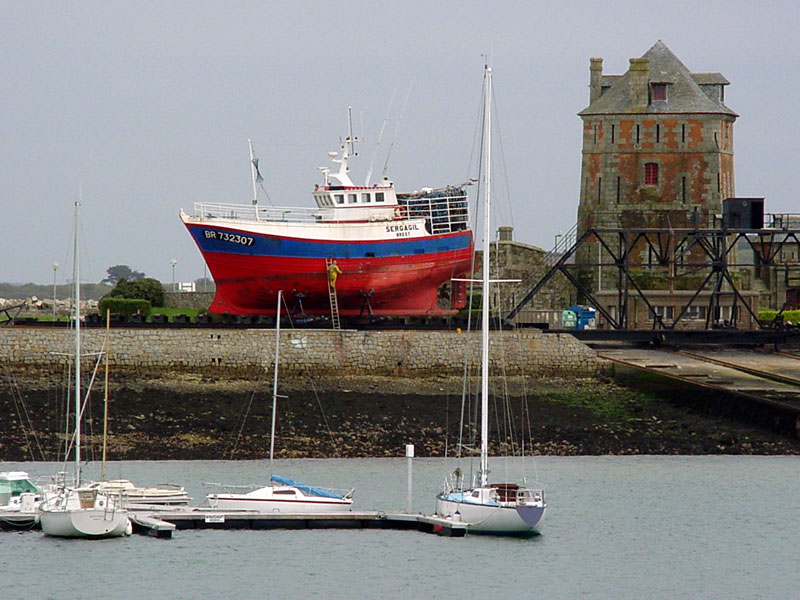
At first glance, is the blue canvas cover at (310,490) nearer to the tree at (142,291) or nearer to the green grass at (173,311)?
the green grass at (173,311)

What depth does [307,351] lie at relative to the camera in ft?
175

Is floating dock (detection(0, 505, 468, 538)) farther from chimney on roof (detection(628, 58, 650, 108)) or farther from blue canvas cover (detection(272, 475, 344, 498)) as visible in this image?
chimney on roof (detection(628, 58, 650, 108))

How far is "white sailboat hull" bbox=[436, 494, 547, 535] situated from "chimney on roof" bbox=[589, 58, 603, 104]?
42832 mm

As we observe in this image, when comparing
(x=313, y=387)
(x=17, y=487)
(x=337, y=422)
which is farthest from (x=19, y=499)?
(x=313, y=387)

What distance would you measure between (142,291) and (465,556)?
49.0 m

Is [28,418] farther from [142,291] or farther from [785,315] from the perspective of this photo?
[785,315]

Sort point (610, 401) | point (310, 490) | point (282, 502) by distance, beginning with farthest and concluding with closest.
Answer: point (610, 401) → point (310, 490) → point (282, 502)

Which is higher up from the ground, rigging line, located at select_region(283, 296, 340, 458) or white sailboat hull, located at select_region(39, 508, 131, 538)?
rigging line, located at select_region(283, 296, 340, 458)

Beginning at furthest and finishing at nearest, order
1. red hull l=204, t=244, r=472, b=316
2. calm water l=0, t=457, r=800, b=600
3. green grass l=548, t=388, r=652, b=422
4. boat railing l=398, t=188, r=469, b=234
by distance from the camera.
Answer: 1. boat railing l=398, t=188, r=469, b=234
2. red hull l=204, t=244, r=472, b=316
3. green grass l=548, t=388, r=652, b=422
4. calm water l=0, t=457, r=800, b=600

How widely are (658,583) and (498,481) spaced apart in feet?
25.4

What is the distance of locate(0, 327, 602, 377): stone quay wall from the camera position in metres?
52.3

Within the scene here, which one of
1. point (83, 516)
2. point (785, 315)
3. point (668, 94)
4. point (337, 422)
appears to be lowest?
point (83, 516)

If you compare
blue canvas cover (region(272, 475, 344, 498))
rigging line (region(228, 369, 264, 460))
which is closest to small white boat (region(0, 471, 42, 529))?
blue canvas cover (region(272, 475, 344, 498))

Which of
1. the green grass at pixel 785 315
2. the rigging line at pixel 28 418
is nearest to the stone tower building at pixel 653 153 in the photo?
the green grass at pixel 785 315
